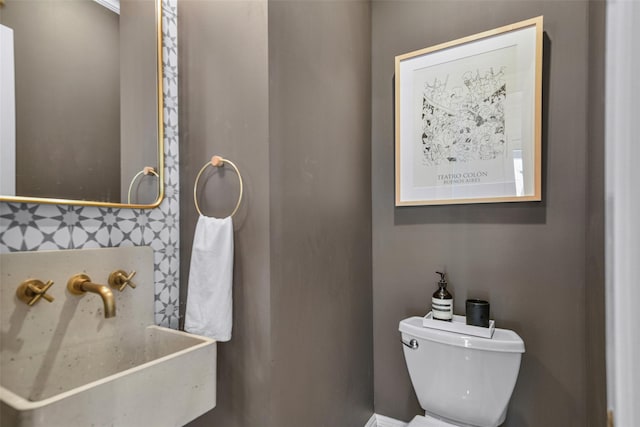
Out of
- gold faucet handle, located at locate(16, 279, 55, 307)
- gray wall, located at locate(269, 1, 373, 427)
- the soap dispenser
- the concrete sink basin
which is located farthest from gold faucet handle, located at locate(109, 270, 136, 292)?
the soap dispenser

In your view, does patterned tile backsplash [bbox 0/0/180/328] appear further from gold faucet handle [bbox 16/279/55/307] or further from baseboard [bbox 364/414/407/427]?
baseboard [bbox 364/414/407/427]

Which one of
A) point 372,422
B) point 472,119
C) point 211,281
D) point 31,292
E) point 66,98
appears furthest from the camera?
point 372,422

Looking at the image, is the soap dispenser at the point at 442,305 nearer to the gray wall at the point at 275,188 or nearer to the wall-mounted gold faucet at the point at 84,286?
the gray wall at the point at 275,188

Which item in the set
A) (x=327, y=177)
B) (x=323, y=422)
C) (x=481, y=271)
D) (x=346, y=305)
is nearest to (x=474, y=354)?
(x=481, y=271)

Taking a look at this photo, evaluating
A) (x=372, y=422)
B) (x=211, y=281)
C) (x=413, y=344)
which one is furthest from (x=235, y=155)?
(x=372, y=422)

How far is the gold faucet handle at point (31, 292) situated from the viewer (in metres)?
0.75

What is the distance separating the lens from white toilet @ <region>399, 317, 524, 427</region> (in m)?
1.16

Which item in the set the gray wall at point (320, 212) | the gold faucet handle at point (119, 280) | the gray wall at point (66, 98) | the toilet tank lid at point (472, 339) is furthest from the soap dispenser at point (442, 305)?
the gray wall at point (66, 98)

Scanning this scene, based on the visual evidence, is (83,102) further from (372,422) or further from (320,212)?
(372,422)

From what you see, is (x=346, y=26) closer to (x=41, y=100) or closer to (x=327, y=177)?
(x=327, y=177)

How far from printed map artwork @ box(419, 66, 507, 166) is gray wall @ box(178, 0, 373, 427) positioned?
429 millimetres

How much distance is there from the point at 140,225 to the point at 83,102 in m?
0.39

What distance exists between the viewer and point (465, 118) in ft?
4.70

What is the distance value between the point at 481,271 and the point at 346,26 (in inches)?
49.6
